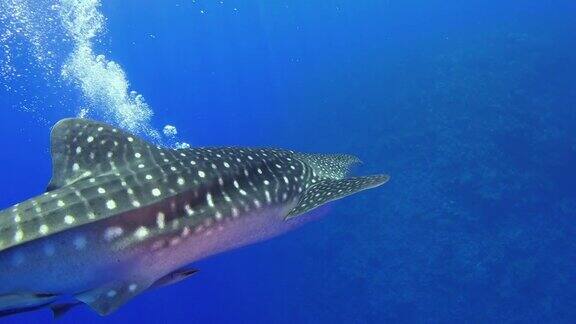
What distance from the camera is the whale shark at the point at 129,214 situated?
4.26m

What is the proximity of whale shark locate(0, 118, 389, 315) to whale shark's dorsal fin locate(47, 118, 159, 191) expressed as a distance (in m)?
0.01

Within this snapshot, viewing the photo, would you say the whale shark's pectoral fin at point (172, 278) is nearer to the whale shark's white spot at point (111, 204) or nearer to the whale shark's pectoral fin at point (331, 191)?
the whale shark's white spot at point (111, 204)

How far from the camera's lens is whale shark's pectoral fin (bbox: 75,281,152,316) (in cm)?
460

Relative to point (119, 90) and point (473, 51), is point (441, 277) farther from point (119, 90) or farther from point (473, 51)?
point (119, 90)

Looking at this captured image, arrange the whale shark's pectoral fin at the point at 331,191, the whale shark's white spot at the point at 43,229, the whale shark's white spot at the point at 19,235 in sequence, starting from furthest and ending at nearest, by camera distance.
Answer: the whale shark's pectoral fin at the point at 331,191
the whale shark's white spot at the point at 43,229
the whale shark's white spot at the point at 19,235

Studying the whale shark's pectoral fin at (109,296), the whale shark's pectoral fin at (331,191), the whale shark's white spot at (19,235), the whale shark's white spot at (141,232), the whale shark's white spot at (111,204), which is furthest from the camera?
the whale shark's pectoral fin at (331,191)

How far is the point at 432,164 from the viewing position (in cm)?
1958

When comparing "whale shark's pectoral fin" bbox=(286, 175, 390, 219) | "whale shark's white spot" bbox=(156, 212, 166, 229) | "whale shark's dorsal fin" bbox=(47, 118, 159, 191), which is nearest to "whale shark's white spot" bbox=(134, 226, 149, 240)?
"whale shark's white spot" bbox=(156, 212, 166, 229)

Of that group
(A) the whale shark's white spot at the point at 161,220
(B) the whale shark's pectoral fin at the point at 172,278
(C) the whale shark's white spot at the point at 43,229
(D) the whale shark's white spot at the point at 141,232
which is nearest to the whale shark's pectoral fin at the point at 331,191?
(B) the whale shark's pectoral fin at the point at 172,278

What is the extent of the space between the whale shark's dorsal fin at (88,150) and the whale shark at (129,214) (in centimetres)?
1

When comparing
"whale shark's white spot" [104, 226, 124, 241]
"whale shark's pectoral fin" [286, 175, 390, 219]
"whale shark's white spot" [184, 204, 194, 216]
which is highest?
"whale shark's white spot" [184, 204, 194, 216]

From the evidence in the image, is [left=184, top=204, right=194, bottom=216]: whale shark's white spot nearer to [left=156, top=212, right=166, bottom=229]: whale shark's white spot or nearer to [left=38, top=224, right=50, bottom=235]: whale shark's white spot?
[left=156, top=212, right=166, bottom=229]: whale shark's white spot

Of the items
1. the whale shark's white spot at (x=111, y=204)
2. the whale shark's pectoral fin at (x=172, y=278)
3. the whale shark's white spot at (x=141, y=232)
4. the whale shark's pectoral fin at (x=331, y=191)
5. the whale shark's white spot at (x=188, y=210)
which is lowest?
the whale shark's pectoral fin at (x=172, y=278)

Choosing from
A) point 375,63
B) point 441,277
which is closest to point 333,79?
point 375,63
